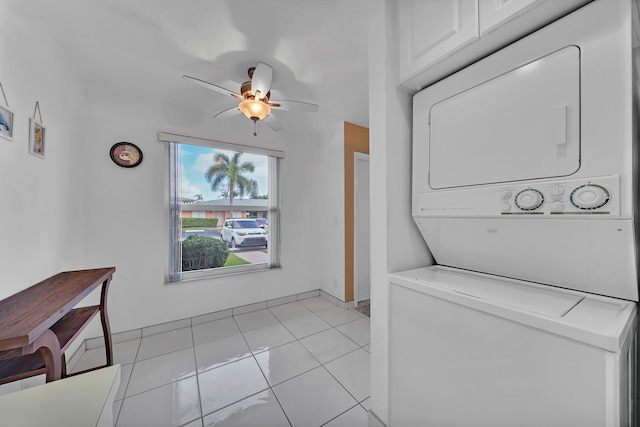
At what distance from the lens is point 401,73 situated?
4.00ft

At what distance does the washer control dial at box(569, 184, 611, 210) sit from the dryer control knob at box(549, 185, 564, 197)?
0.09 feet

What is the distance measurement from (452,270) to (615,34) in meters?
1.00

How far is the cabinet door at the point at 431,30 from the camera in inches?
37.6

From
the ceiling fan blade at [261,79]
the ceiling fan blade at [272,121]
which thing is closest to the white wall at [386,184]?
the ceiling fan blade at [261,79]

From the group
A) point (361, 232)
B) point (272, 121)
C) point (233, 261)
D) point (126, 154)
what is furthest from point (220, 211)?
point (361, 232)

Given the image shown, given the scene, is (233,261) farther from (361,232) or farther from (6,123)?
(6,123)

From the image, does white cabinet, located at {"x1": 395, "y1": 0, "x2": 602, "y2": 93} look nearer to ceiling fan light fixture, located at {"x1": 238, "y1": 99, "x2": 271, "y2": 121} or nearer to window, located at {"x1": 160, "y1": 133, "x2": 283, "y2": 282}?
ceiling fan light fixture, located at {"x1": 238, "y1": 99, "x2": 271, "y2": 121}

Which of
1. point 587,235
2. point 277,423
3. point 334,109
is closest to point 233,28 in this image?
point 334,109

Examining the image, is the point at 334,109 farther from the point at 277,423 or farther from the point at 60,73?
the point at 277,423

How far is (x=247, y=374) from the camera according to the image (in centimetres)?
181

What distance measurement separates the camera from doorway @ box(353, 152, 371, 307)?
315 centimetres

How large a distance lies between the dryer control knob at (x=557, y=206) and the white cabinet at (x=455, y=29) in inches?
26.1

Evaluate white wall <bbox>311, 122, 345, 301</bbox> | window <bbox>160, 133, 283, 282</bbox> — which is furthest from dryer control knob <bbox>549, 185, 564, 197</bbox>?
window <bbox>160, 133, 283, 282</bbox>

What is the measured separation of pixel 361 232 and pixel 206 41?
2588 mm
